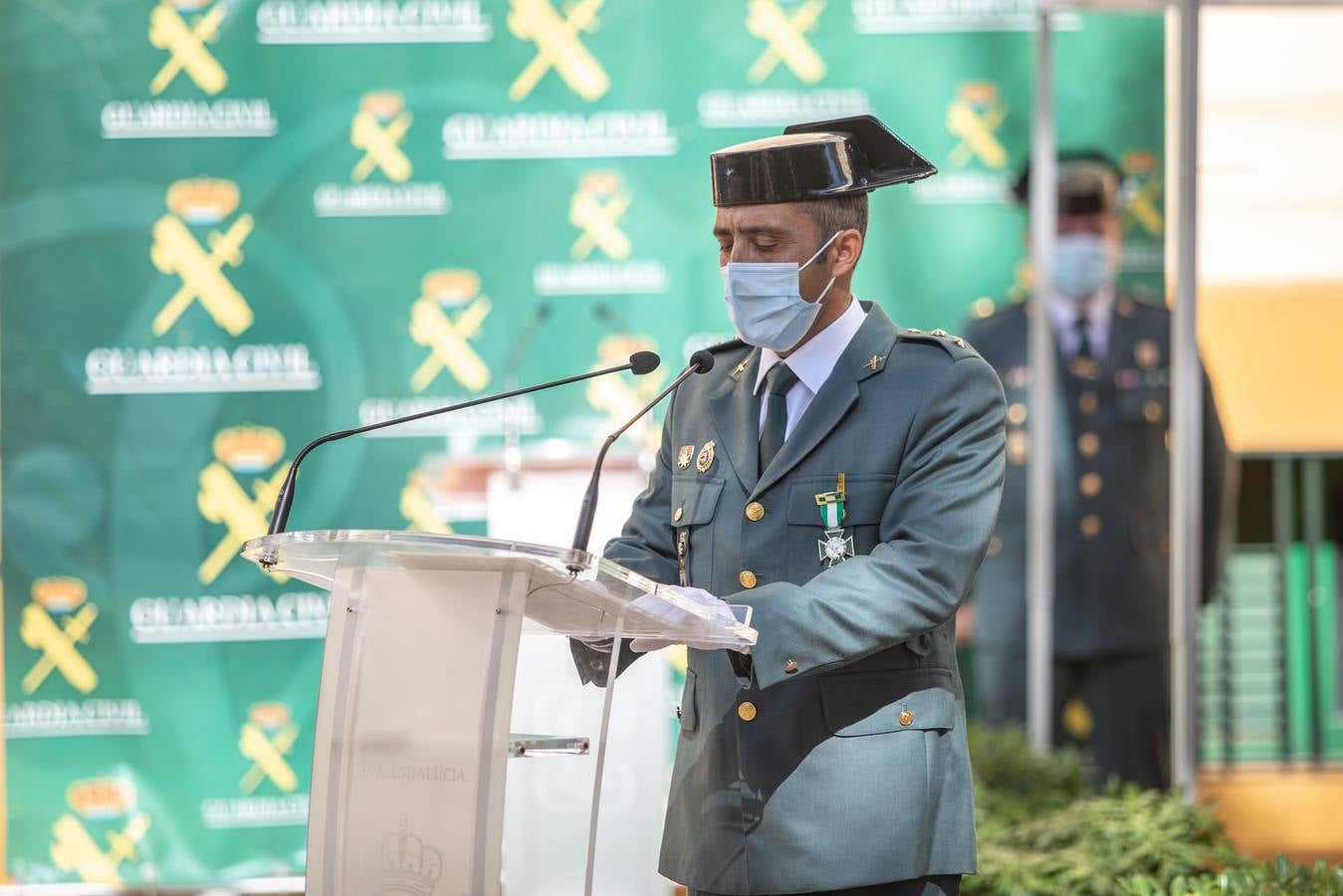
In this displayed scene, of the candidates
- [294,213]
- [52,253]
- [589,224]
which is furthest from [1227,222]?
[52,253]

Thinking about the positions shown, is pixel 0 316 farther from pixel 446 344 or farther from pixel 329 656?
pixel 329 656

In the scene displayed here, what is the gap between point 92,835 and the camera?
4590mm

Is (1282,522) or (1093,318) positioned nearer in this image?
(1282,522)

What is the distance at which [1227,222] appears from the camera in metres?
4.38

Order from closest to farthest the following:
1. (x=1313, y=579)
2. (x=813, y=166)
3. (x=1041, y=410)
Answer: (x=813, y=166) < (x=1313, y=579) < (x=1041, y=410)

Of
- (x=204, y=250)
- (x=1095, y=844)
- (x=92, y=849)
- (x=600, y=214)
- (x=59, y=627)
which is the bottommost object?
(x=92, y=849)

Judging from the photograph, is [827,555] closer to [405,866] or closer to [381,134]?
[405,866]

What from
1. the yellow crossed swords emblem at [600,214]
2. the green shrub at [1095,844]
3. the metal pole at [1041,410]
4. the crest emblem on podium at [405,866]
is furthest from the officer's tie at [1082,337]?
the crest emblem on podium at [405,866]

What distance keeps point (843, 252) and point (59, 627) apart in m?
3.54

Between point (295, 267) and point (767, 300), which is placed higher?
point (295, 267)

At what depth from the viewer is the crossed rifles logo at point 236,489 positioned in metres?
4.61

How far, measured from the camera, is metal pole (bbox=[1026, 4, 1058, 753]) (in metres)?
4.50

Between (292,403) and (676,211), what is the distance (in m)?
1.34

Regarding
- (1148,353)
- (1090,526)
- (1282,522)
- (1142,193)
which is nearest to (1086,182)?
(1142,193)
